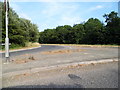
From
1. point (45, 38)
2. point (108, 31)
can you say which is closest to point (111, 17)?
point (108, 31)

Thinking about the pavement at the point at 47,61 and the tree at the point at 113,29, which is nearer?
the pavement at the point at 47,61

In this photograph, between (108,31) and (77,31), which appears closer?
(108,31)

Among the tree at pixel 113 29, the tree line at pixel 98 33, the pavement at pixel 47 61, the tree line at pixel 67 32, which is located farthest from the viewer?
the tree line at pixel 98 33

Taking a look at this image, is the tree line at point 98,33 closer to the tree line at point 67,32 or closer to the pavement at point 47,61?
the tree line at point 67,32

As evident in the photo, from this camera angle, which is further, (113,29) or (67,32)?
(67,32)

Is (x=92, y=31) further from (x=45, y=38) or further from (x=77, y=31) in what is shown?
(x=45, y=38)

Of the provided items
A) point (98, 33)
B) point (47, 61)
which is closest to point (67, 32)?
point (98, 33)

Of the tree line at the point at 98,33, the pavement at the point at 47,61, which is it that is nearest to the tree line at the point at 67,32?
the tree line at the point at 98,33

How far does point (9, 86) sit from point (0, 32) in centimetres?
1700

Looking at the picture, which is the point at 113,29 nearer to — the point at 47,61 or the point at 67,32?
the point at 67,32

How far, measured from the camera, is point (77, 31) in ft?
184

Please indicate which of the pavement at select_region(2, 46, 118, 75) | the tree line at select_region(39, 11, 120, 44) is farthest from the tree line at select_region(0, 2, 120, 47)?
the pavement at select_region(2, 46, 118, 75)

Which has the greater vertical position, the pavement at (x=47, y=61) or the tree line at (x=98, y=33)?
the tree line at (x=98, y=33)

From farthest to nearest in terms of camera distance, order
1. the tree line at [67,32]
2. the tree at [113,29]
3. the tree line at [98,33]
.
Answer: the tree line at [98,33] → the tree at [113,29] → the tree line at [67,32]
